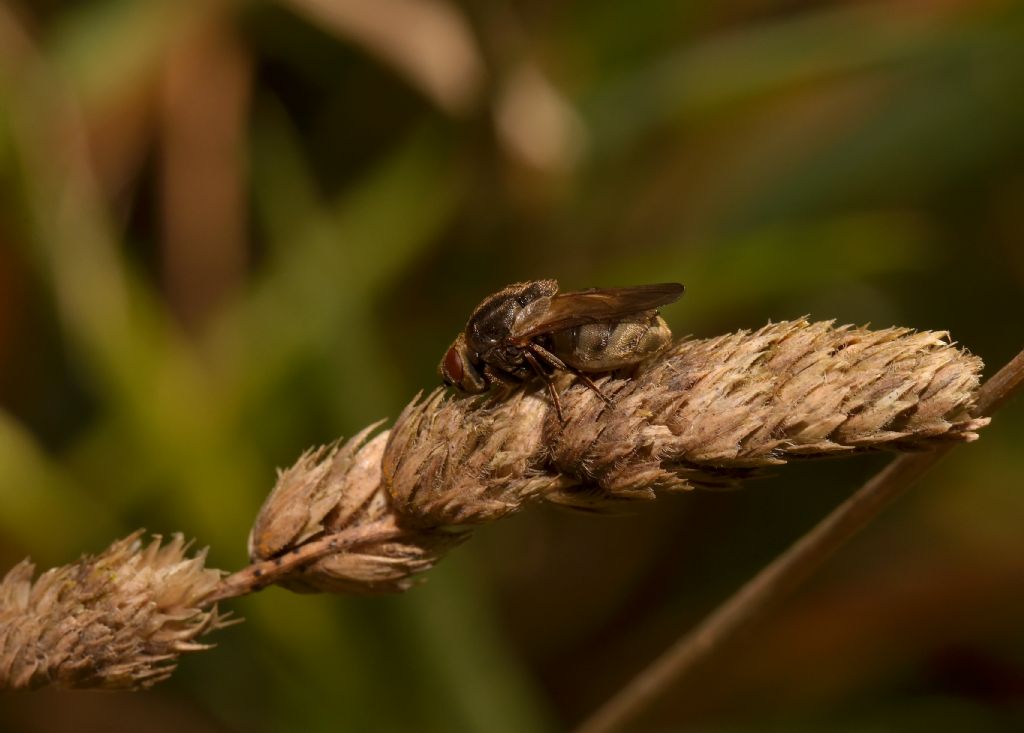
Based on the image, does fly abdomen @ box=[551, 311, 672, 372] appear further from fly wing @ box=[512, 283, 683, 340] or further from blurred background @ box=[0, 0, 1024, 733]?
blurred background @ box=[0, 0, 1024, 733]

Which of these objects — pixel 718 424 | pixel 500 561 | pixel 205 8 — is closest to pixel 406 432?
pixel 718 424

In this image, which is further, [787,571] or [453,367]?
[453,367]

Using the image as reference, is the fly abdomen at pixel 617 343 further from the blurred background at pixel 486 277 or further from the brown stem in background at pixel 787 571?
the blurred background at pixel 486 277

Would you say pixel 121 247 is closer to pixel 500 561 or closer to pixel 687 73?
pixel 500 561

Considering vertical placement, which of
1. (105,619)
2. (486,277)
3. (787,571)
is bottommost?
(787,571)

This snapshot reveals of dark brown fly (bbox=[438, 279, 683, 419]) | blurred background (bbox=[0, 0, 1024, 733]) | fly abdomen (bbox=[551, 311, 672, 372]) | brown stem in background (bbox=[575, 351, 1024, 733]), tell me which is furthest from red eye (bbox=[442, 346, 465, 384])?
blurred background (bbox=[0, 0, 1024, 733])

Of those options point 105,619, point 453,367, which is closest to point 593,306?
point 453,367

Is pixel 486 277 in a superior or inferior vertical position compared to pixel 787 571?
superior

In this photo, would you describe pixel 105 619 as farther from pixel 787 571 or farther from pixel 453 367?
pixel 787 571
